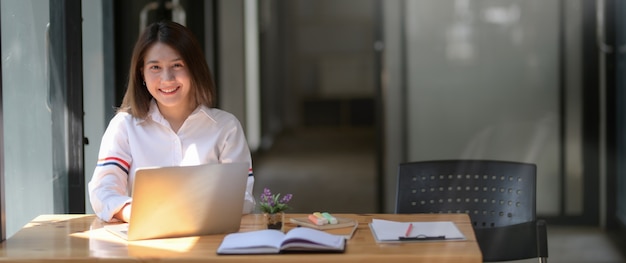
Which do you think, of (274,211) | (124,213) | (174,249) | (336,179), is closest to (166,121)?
(124,213)

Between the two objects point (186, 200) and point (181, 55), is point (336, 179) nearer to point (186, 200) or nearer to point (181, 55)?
point (181, 55)

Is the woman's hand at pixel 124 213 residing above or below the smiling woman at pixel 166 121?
below

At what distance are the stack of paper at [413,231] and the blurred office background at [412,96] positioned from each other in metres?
1.01

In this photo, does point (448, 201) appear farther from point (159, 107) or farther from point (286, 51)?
point (286, 51)

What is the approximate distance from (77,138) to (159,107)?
76 cm

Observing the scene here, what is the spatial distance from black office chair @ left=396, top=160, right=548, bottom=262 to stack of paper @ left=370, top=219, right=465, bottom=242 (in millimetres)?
632

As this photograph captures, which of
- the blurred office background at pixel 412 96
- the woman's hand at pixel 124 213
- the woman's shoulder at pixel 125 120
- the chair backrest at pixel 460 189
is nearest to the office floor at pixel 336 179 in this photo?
→ the blurred office background at pixel 412 96

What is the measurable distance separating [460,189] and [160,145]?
3.45 feet

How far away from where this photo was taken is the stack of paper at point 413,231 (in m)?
2.45

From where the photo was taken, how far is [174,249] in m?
2.36

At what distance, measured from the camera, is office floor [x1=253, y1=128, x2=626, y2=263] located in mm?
5379

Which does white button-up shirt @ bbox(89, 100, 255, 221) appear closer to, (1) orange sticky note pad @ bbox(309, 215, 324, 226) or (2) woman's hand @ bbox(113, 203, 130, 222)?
(2) woman's hand @ bbox(113, 203, 130, 222)

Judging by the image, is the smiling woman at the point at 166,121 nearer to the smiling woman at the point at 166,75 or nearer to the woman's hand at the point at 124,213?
the smiling woman at the point at 166,75

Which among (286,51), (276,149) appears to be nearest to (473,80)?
(276,149)
